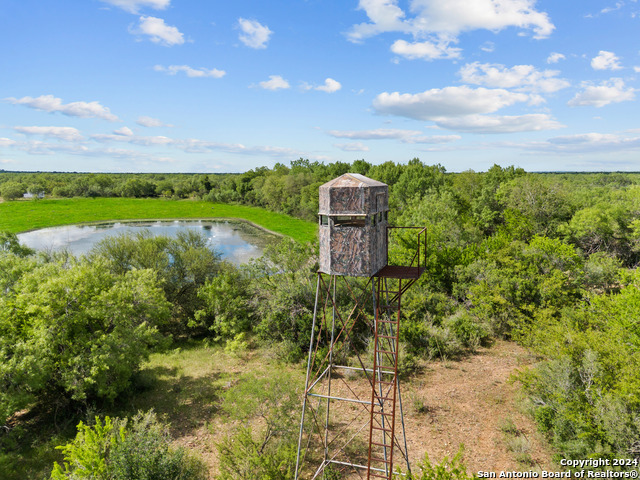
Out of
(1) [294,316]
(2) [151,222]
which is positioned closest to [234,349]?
(1) [294,316]

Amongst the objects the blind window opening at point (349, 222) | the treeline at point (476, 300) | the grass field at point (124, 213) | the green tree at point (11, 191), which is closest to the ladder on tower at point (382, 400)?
the blind window opening at point (349, 222)

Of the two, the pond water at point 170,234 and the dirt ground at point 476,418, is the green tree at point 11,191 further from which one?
the dirt ground at point 476,418

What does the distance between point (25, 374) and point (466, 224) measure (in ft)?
105

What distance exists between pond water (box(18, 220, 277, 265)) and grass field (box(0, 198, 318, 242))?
95.1 inches

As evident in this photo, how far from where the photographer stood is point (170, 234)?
49906 millimetres

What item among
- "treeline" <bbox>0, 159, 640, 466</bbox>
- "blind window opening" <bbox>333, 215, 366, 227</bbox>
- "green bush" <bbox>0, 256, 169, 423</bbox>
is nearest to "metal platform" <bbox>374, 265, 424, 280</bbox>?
"blind window opening" <bbox>333, 215, 366, 227</bbox>

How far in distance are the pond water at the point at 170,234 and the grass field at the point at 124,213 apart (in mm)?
2416

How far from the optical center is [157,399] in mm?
16531

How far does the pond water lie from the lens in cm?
4410

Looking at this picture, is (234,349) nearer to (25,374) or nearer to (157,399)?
(157,399)

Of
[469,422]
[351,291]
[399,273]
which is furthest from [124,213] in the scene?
[469,422]

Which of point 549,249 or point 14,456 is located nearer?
point 14,456

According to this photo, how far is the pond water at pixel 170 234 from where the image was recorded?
44.1 meters

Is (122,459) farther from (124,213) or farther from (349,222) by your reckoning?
(124,213)
